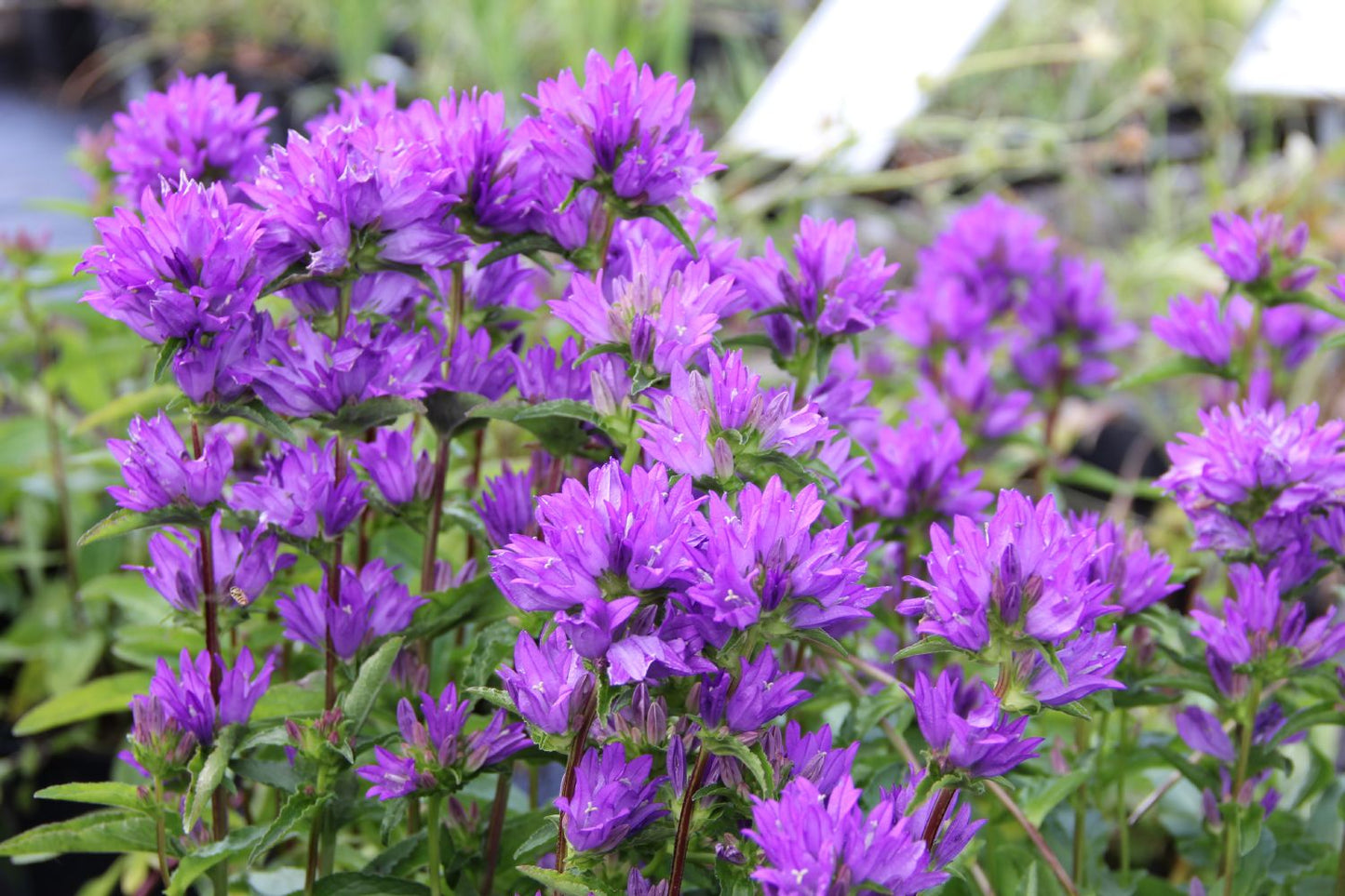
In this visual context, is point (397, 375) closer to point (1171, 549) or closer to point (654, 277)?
point (654, 277)

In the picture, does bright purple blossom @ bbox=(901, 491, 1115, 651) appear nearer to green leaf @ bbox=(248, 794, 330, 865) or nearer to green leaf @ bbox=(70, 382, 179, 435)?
green leaf @ bbox=(248, 794, 330, 865)

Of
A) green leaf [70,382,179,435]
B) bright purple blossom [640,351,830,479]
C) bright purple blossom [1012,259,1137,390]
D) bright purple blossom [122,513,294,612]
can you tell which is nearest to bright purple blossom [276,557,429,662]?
bright purple blossom [122,513,294,612]

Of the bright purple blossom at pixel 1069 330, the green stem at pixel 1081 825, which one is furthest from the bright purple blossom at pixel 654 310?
the bright purple blossom at pixel 1069 330

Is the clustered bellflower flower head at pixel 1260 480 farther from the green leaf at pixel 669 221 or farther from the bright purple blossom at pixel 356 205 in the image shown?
the bright purple blossom at pixel 356 205

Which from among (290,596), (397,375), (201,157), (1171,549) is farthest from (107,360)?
(1171,549)

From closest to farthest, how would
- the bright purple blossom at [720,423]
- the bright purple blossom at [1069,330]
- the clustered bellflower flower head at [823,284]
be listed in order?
the bright purple blossom at [720,423] → the clustered bellflower flower head at [823,284] → the bright purple blossom at [1069,330]

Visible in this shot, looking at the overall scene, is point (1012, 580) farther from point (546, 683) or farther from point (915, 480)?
point (915, 480)

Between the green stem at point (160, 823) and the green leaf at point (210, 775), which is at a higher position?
the green leaf at point (210, 775)

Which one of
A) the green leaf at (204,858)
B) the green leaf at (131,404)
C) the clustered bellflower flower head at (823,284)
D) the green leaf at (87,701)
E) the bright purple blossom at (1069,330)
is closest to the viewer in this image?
the green leaf at (204,858)
